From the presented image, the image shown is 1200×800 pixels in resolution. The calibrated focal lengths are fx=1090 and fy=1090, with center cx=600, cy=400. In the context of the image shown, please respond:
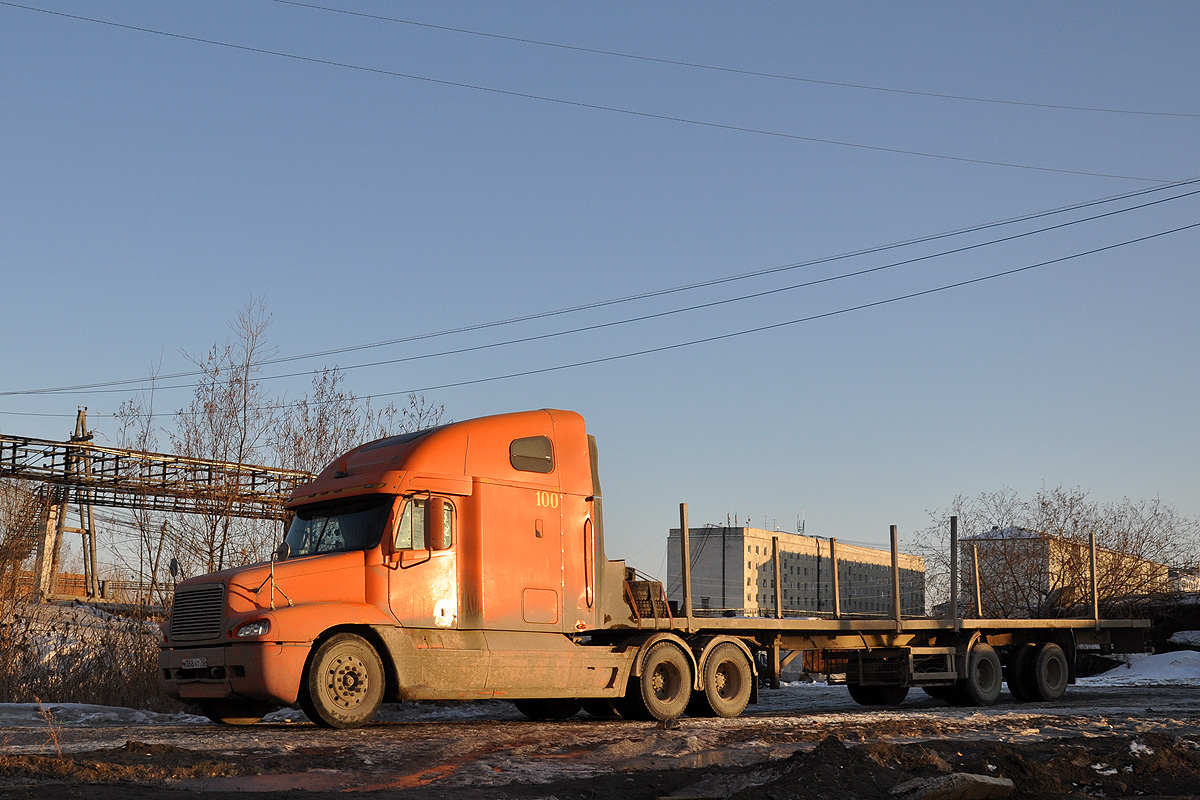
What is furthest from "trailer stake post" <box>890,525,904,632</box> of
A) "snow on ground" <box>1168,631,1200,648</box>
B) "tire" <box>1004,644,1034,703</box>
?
"snow on ground" <box>1168,631,1200,648</box>

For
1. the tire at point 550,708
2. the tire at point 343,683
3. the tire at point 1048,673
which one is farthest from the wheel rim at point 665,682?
the tire at point 1048,673

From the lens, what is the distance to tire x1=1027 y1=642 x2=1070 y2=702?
1917 centimetres

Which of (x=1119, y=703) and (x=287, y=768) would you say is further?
(x=1119, y=703)

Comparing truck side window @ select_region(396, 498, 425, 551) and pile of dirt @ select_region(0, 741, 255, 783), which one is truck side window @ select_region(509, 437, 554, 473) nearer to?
truck side window @ select_region(396, 498, 425, 551)

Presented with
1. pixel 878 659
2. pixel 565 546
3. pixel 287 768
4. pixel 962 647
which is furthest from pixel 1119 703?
pixel 287 768

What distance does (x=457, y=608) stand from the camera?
12648 mm

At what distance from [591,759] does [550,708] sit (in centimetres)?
653

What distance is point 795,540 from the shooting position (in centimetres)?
1791

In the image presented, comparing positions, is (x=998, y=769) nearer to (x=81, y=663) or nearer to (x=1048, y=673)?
(x=1048, y=673)

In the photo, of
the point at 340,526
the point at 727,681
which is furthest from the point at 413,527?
the point at 727,681

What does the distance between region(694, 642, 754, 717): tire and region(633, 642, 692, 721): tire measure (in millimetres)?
323

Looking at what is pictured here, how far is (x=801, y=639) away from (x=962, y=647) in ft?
11.8

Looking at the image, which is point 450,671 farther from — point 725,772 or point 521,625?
point 725,772

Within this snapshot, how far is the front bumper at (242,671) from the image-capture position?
11.1 m
